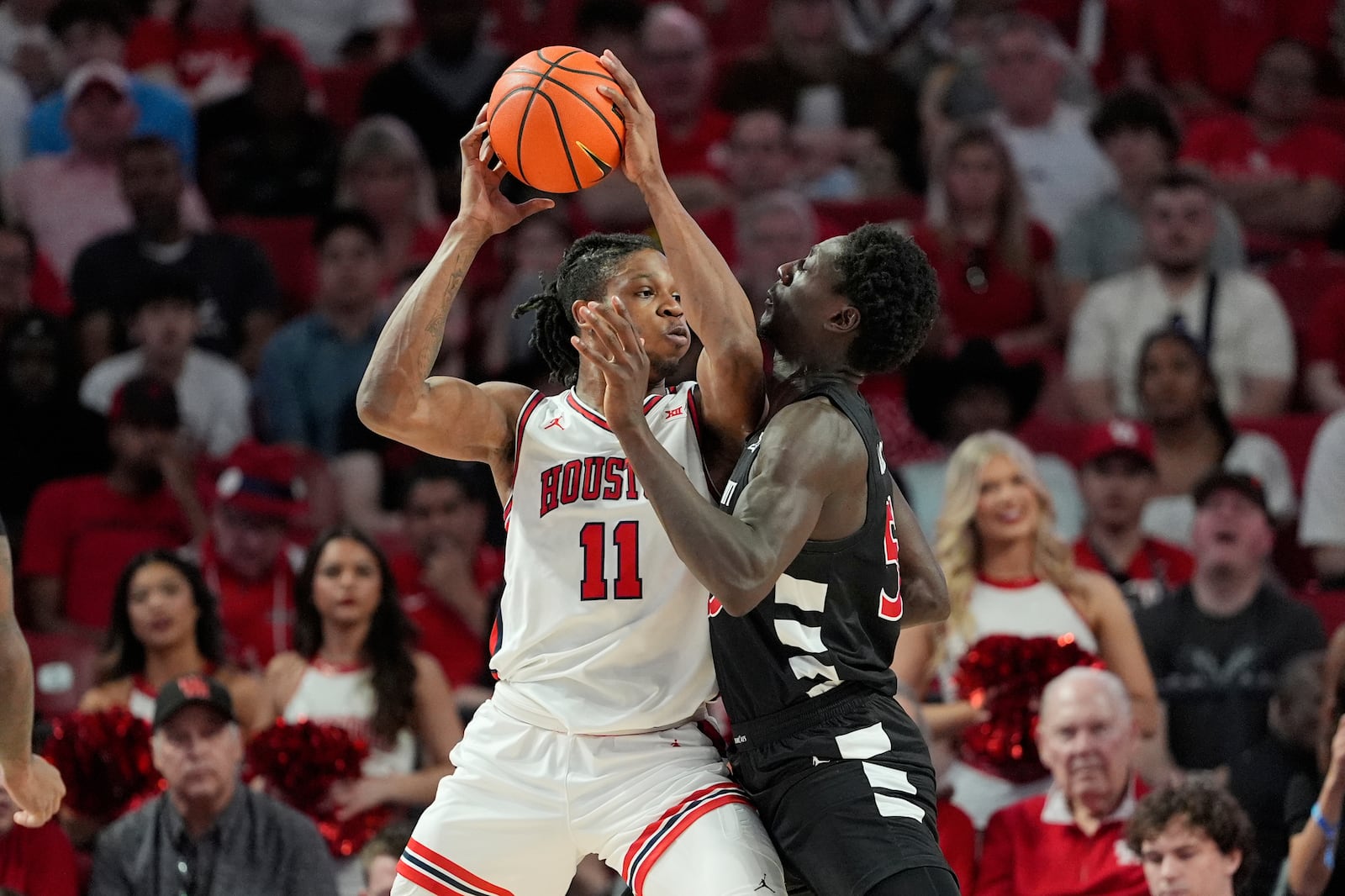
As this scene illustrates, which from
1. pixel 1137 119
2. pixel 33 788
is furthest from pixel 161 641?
pixel 1137 119

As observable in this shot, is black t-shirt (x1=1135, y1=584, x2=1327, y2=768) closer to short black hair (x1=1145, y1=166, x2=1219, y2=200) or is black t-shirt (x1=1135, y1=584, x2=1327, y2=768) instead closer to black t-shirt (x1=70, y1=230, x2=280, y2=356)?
short black hair (x1=1145, y1=166, x2=1219, y2=200)

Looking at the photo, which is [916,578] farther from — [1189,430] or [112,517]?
[112,517]

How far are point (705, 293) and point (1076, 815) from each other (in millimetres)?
2673

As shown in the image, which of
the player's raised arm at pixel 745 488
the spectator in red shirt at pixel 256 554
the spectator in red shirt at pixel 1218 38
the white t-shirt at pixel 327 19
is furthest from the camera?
the white t-shirt at pixel 327 19

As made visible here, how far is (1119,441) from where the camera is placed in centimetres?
799

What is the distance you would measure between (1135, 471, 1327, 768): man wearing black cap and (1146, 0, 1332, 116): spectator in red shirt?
5115 millimetres

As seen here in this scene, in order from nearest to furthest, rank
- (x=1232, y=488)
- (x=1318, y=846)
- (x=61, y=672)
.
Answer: (x=1318, y=846) → (x=1232, y=488) → (x=61, y=672)

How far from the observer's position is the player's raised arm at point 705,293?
4289 mm

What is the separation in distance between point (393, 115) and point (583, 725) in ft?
24.5

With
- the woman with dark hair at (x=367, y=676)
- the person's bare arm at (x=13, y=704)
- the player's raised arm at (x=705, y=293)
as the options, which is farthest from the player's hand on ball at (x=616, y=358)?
the woman with dark hair at (x=367, y=676)

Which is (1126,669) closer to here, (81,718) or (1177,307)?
(1177,307)

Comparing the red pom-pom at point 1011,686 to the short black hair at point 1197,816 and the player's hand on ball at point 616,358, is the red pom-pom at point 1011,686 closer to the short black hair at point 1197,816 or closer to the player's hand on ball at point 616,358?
the short black hair at point 1197,816

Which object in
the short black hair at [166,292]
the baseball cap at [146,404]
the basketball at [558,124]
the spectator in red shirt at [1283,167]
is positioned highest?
the spectator in red shirt at [1283,167]

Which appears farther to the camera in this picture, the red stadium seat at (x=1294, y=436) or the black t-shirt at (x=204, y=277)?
the black t-shirt at (x=204, y=277)
